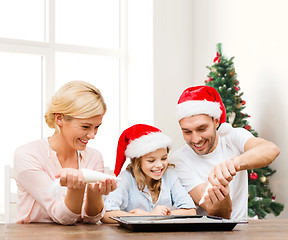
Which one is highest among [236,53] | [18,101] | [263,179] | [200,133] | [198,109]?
[236,53]

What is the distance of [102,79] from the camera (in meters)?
4.44

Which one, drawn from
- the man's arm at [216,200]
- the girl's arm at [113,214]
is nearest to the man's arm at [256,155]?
the man's arm at [216,200]

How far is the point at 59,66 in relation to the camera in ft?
13.8

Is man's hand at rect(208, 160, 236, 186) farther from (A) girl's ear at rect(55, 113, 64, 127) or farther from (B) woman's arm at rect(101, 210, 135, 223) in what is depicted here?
(A) girl's ear at rect(55, 113, 64, 127)

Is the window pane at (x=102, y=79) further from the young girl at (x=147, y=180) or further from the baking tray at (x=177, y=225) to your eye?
the baking tray at (x=177, y=225)

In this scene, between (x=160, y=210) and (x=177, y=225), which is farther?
(x=160, y=210)

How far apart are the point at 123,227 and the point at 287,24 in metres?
2.20

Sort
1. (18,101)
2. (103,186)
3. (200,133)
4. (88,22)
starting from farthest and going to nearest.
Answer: (88,22) < (18,101) < (200,133) < (103,186)

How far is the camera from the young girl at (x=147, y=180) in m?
2.02

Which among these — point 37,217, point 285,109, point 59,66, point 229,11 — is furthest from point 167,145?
point 59,66

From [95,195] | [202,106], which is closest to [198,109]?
[202,106]

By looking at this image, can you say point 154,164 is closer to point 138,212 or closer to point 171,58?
point 138,212

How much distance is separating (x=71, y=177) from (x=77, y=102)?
1.59 ft

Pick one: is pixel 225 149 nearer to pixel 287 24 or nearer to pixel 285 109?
pixel 285 109
